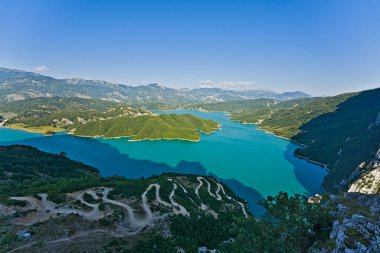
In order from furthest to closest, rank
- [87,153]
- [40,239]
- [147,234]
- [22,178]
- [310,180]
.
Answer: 1. [87,153]
2. [310,180]
3. [22,178]
4. [147,234]
5. [40,239]

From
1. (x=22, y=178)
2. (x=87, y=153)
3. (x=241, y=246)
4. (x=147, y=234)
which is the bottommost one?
(x=87, y=153)

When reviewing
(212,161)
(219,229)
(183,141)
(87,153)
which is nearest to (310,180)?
(212,161)

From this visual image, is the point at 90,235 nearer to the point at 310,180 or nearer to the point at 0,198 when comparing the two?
the point at 0,198

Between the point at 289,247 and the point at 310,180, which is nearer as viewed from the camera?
the point at 289,247

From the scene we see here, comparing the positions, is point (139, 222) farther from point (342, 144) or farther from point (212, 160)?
point (342, 144)

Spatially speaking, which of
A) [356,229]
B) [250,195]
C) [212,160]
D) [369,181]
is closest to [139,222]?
[356,229]

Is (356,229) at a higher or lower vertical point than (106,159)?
higher

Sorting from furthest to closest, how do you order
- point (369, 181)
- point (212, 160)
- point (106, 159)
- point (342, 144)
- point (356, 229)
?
point (342, 144) < point (212, 160) < point (106, 159) < point (369, 181) < point (356, 229)

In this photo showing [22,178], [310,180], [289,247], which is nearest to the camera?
[289,247]
